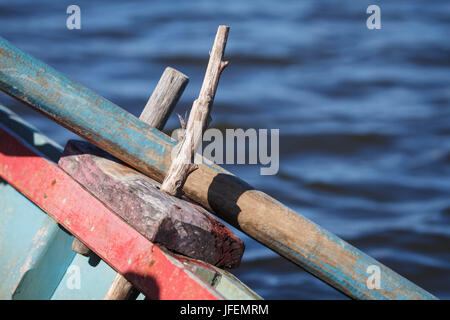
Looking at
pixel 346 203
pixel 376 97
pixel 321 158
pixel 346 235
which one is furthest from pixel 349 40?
pixel 346 235

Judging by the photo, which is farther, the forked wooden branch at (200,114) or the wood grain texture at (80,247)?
the wood grain texture at (80,247)

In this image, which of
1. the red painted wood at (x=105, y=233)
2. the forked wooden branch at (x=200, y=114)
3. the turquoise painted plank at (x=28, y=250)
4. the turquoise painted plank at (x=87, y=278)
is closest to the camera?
the red painted wood at (x=105, y=233)

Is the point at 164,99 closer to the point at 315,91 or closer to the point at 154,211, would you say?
the point at 154,211

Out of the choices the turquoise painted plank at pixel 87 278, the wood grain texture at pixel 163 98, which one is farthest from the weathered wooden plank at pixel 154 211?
the turquoise painted plank at pixel 87 278

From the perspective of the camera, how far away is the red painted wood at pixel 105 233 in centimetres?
168

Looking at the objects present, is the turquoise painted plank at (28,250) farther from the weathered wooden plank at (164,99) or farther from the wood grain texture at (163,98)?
the wood grain texture at (163,98)

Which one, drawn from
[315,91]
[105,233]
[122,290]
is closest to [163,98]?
[105,233]

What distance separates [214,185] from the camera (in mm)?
1914

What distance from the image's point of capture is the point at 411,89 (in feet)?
25.9

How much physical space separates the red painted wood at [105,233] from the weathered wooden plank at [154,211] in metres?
0.03

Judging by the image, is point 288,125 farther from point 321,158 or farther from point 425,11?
point 425,11

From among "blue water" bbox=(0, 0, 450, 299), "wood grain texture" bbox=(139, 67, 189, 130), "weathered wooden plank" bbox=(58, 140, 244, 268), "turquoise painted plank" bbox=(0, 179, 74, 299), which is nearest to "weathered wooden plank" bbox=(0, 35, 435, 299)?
"weathered wooden plank" bbox=(58, 140, 244, 268)

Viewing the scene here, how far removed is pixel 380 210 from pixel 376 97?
270 cm

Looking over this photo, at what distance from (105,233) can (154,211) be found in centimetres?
20
